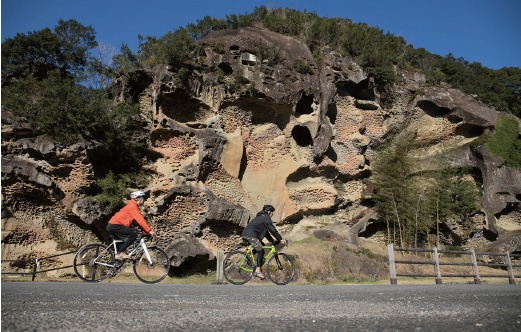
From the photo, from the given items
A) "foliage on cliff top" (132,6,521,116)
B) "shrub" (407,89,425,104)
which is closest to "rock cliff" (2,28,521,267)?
"shrub" (407,89,425,104)

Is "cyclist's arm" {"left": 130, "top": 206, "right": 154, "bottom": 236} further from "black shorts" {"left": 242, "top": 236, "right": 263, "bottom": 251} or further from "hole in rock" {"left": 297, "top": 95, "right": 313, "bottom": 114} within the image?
"hole in rock" {"left": 297, "top": 95, "right": 313, "bottom": 114}

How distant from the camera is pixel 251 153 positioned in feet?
52.6

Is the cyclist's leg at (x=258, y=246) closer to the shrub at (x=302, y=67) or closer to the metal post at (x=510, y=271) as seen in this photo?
the metal post at (x=510, y=271)

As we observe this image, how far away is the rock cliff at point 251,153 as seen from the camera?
41.5 feet

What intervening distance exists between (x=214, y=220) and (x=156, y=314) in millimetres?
11214

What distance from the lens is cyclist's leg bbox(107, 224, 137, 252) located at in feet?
18.1

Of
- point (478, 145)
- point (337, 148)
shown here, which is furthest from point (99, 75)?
point (478, 145)

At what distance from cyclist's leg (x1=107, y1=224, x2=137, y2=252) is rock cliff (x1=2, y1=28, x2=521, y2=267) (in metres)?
6.83

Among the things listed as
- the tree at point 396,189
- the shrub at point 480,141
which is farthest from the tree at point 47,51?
the shrub at point 480,141

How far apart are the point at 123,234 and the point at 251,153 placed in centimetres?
1077

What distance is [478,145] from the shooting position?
18.3 metres

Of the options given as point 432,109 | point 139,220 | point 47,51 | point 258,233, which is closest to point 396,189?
point 432,109

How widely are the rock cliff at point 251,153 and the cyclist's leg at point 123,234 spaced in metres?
6.83

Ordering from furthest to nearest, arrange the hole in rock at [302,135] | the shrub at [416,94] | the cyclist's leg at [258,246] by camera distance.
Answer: the shrub at [416,94]
the hole in rock at [302,135]
the cyclist's leg at [258,246]
